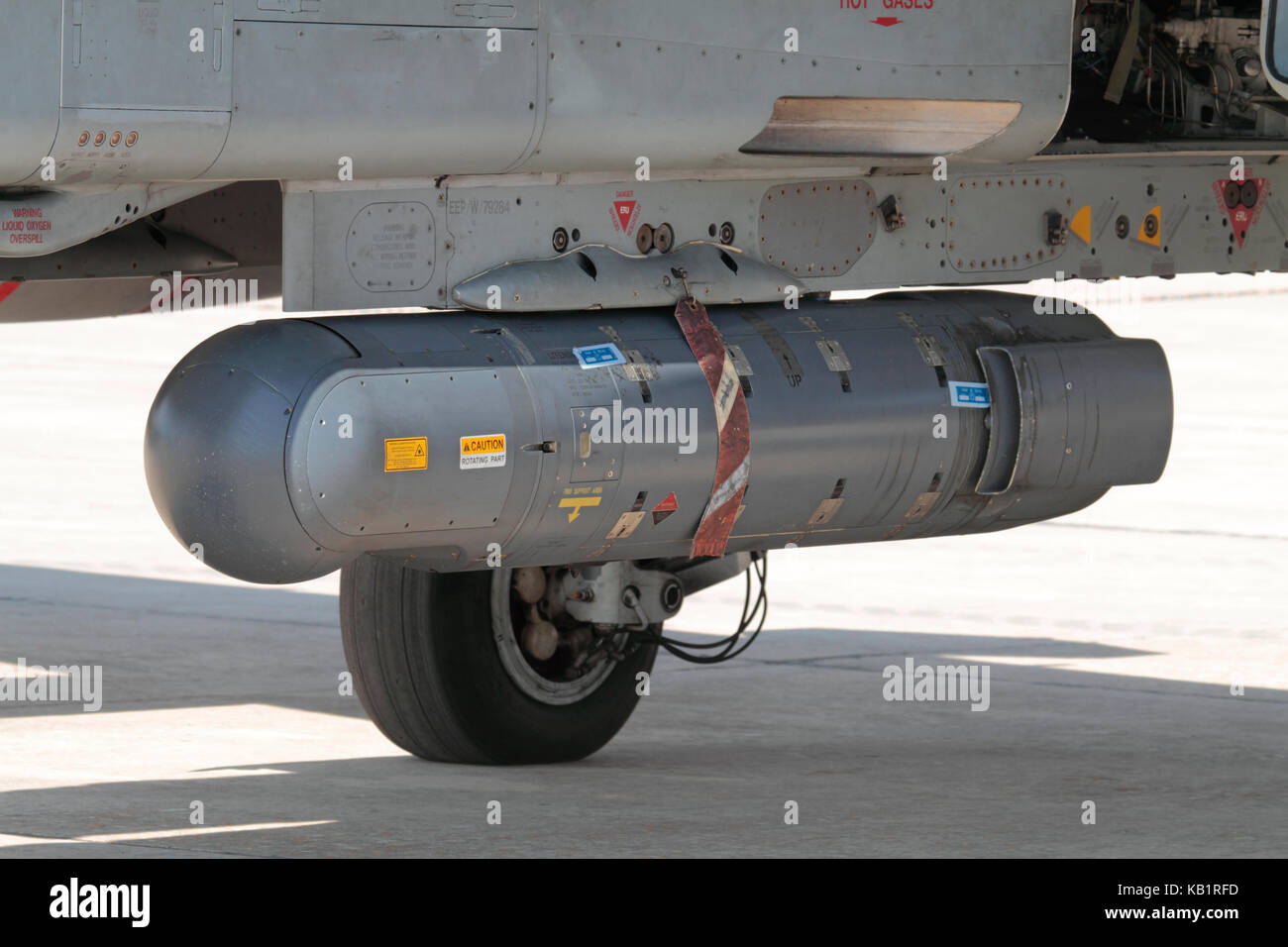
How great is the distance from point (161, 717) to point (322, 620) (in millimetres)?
2396

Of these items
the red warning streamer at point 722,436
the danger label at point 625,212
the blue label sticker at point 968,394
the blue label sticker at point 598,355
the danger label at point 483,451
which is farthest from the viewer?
the blue label sticker at point 968,394

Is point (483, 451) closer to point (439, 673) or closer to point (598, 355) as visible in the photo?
point (598, 355)

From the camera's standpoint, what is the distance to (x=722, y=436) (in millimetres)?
7227

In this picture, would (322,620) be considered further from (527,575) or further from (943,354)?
(943,354)

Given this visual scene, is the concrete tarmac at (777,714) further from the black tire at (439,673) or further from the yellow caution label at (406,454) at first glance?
the yellow caution label at (406,454)

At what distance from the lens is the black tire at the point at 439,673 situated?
26.7ft

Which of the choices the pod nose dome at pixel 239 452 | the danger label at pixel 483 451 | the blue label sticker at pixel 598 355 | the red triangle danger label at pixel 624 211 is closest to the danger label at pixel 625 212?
the red triangle danger label at pixel 624 211

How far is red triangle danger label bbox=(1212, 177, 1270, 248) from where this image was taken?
28.7ft

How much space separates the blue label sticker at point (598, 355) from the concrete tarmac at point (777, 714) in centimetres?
141

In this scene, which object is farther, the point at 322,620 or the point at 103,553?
the point at 103,553

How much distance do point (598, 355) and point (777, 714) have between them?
290 cm

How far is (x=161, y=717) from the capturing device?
9164mm

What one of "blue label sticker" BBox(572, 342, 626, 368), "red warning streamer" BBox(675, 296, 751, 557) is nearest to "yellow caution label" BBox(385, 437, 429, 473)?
"blue label sticker" BBox(572, 342, 626, 368)

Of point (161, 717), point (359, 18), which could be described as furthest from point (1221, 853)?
point (161, 717)
